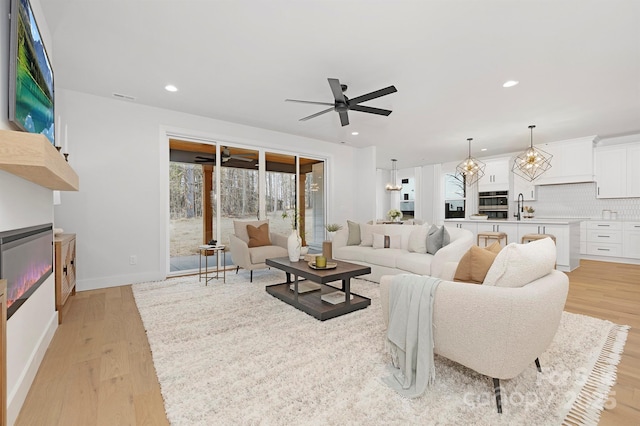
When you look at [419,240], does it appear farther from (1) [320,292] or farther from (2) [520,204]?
(2) [520,204]

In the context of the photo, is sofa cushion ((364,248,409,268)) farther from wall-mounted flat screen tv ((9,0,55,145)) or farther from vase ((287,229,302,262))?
wall-mounted flat screen tv ((9,0,55,145))

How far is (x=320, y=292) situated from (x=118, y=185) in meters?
3.29

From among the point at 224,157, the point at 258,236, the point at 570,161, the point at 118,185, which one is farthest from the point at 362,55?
the point at 570,161

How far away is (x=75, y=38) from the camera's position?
8.95 feet

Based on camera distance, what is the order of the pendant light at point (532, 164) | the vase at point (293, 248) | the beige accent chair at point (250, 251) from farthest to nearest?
1. the pendant light at point (532, 164)
2. the beige accent chair at point (250, 251)
3. the vase at point (293, 248)

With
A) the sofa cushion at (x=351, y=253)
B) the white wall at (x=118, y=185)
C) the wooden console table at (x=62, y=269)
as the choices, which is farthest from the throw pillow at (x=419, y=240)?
the wooden console table at (x=62, y=269)

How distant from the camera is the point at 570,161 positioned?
6.46m

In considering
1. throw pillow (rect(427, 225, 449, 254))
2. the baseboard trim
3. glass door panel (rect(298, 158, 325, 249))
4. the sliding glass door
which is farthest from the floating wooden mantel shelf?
glass door panel (rect(298, 158, 325, 249))

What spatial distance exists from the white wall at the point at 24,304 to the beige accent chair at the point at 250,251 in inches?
85.4

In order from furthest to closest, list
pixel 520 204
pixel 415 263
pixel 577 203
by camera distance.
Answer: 1. pixel 520 204
2. pixel 577 203
3. pixel 415 263

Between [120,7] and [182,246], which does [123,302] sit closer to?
[182,246]

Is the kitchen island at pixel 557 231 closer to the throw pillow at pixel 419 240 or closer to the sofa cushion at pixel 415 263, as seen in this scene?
the throw pillow at pixel 419 240

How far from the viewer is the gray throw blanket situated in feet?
5.63

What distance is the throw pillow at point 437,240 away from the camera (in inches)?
156
